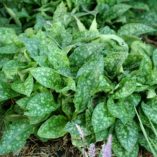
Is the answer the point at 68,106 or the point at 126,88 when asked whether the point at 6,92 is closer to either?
the point at 68,106

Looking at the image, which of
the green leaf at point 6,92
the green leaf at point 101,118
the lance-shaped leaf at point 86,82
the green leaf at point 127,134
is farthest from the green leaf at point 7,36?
the green leaf at point 127,134

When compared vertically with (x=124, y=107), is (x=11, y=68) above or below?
above

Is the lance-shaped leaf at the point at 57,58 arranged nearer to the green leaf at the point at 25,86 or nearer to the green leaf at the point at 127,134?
the green leaf at the point at 25,86

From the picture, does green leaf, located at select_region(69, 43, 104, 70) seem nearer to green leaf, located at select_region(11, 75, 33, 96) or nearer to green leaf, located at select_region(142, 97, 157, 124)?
green leaf, located at select_region(11, 75, 33, 96)

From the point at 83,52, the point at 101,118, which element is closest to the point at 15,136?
the point at 101,118

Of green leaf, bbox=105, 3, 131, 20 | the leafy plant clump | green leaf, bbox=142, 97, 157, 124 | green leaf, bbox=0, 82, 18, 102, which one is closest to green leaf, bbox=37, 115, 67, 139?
the leafy plant clump

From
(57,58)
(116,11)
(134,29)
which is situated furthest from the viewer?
(116,11)
